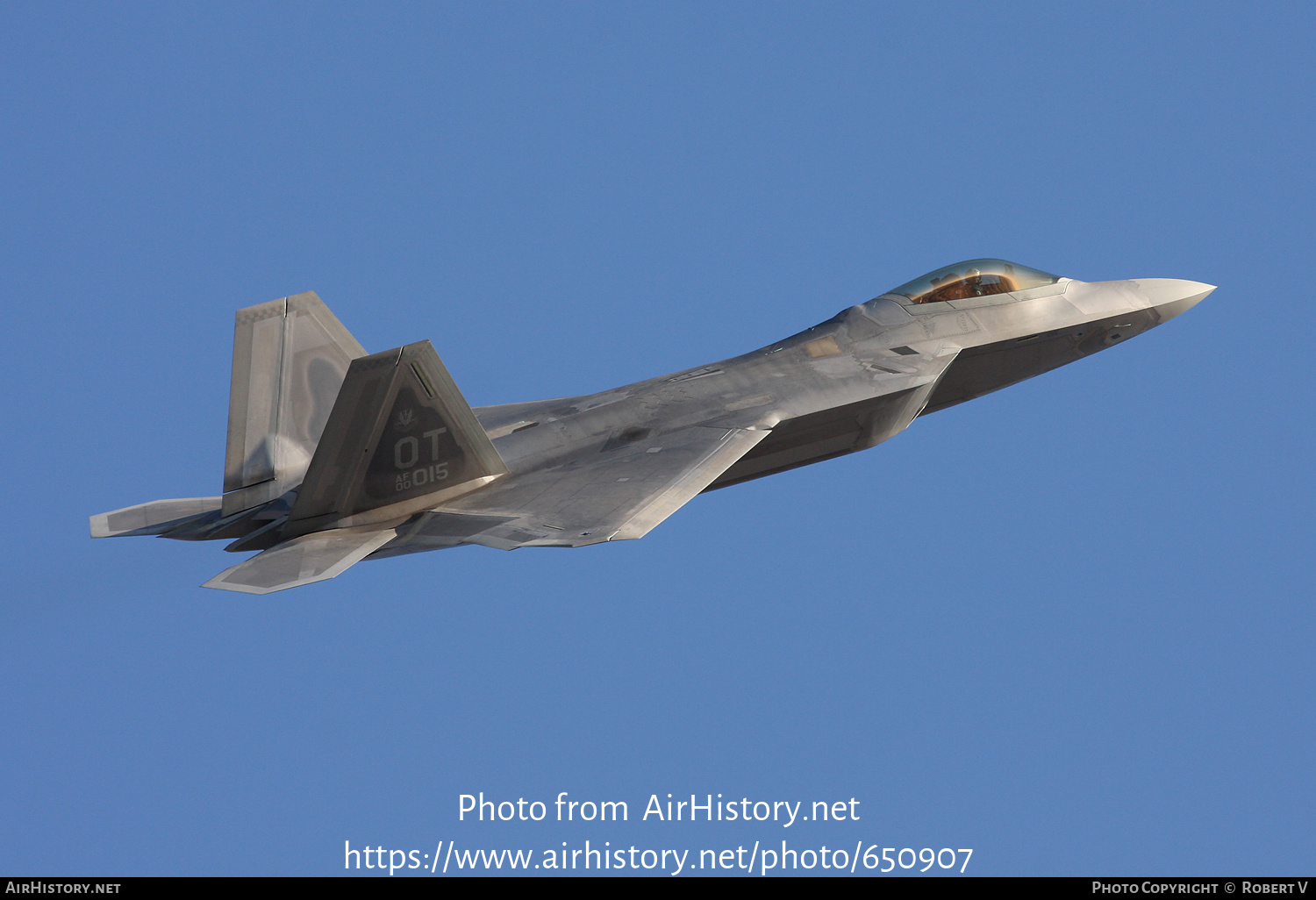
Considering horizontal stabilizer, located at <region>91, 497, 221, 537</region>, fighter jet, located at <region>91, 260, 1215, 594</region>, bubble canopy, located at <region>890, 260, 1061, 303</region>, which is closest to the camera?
fighter jet, located at <region>91, 260, 1215, 594</region>

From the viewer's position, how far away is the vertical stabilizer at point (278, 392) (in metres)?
20.5

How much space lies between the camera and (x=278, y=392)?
68.3ft

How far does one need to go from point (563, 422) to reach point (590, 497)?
264cm

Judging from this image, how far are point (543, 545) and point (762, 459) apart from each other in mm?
4631

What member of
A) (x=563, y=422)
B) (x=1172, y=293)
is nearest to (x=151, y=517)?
(x=563, y=422)

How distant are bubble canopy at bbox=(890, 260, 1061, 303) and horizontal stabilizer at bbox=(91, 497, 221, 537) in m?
10.6

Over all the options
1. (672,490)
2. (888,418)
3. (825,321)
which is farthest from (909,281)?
(672,490)

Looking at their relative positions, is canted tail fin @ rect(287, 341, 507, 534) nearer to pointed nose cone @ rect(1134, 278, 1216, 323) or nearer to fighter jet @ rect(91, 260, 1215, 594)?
fighter jet @ rect(91, 260, 1215, 594)

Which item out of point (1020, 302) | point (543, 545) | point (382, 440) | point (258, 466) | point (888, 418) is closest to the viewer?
point (543, 545)

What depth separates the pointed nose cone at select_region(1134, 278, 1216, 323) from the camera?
24562mm

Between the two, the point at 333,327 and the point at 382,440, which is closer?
the point at 382,440

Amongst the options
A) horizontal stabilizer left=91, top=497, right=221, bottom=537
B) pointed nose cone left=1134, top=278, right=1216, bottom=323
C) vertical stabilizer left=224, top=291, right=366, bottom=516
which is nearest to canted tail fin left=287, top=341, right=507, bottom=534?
vertical stabilizer left=224, top=291, right=366, bottom=516

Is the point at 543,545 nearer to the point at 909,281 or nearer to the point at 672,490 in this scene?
the point at 672,490

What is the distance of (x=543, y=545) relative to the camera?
17.8 metres
